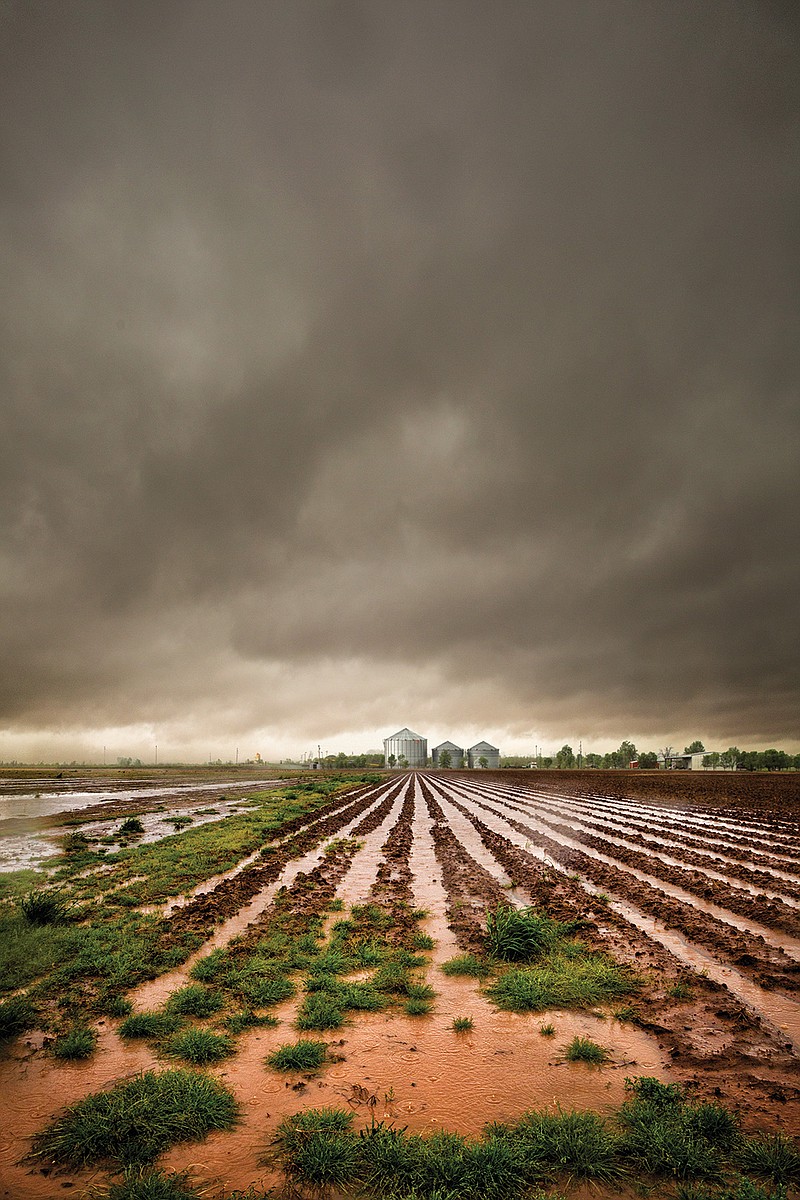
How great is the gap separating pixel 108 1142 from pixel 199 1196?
1280 millimetres

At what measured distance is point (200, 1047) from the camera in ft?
22.1

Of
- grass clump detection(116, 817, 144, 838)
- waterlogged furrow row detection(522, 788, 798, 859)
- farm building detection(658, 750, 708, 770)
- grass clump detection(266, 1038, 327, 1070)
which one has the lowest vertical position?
farm building detection(658, 750, 708, 770)

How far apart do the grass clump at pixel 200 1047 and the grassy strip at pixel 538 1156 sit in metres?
1.81

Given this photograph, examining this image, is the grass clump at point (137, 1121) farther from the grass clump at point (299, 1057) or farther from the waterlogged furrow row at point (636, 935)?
the waterlogged furrow row at point (636, 935)

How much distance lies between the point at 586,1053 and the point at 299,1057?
3455 mm

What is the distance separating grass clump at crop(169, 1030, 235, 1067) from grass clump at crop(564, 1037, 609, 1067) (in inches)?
164

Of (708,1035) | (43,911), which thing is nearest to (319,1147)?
(708,1035)

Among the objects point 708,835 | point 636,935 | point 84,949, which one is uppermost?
point 84,949

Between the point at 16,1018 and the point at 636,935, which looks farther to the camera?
the point at 636,935

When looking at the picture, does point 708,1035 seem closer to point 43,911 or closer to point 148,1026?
point 148,1026

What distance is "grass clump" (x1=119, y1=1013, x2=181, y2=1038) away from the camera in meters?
7.24

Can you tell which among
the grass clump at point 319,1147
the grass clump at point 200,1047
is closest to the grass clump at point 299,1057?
the grass clump at point 200,1047

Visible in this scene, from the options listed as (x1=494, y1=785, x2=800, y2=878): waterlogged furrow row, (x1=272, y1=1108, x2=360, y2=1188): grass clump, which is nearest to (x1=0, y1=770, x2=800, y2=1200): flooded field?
(x1=272, y1=1108, x2=360, y2=1188): grass clump

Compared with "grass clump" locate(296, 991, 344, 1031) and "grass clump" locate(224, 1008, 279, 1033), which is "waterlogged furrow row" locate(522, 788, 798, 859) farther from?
"grass clump" locate(224, 1008, 279, 1033)
